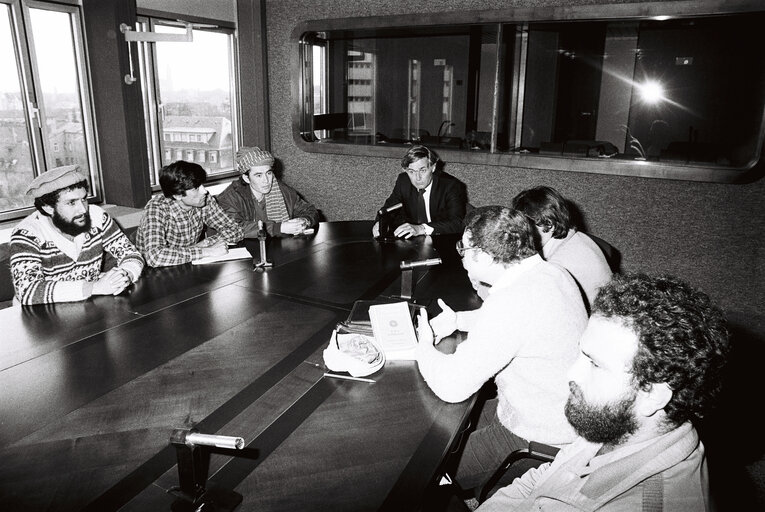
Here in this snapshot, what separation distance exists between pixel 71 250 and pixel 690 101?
739cm

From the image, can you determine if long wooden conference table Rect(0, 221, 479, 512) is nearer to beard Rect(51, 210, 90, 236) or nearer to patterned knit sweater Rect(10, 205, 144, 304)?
patterned knit sweater Rect(10, 205, 144, 304)

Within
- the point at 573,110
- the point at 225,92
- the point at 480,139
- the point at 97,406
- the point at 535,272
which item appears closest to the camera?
the point at 97,406

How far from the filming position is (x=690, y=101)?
6.93 m

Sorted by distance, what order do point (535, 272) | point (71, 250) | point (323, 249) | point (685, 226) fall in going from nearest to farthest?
1. point (535, 272)
2. point (71, 250)
3. point (323, 249)
4. point (685, 226)

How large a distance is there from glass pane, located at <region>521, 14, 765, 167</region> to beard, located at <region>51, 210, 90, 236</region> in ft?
16.9

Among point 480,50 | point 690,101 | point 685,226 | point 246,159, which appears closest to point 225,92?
point 246,159

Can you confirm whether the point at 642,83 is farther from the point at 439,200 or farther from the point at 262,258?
the point at 262,258

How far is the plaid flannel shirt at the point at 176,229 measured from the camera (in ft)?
8.36

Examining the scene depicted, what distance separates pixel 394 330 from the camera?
5.94ft

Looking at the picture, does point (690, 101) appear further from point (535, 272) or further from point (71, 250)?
point (71, 250)

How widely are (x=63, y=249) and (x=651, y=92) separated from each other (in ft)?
23.8

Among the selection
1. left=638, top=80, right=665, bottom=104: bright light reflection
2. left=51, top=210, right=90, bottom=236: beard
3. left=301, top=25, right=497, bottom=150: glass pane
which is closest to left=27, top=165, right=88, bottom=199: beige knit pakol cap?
left=51, top=210, right=90, bottom=236: beard

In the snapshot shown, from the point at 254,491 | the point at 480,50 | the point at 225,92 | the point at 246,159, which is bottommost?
the point at 254,491

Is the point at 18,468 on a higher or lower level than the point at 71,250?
lower
